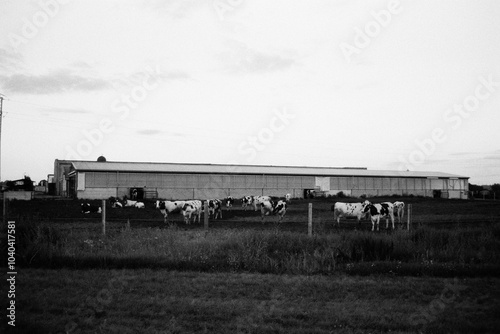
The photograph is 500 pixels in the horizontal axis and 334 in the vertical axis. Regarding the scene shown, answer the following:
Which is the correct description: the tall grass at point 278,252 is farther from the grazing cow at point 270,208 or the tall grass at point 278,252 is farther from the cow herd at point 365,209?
the grazing cow at point 270,208

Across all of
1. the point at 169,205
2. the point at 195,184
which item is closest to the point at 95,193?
the point at 195,184

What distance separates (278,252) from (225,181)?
171 feet

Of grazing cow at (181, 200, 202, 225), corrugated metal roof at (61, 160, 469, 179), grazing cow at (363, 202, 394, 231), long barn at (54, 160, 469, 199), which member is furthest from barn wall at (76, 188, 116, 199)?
grazing cow at (363, 202, 394, 231)

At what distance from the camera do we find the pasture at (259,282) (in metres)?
6.79

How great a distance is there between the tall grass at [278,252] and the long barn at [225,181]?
44055 mm

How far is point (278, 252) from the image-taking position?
12.5 metres

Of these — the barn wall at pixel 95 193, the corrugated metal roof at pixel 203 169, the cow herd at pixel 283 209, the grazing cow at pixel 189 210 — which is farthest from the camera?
the corrugated metal roof at pixel 203 169

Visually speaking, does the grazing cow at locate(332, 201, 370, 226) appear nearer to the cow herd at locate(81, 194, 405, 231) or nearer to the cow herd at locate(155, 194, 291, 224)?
the cow herd at locate(81, 194, 405, 231)

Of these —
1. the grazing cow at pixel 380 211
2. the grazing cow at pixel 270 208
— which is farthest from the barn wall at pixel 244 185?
the grazing cow at pixel 380 211

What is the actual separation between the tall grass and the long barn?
44.1 m

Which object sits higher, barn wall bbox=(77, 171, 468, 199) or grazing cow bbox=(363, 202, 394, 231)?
barn wall bbox=(77, 171, 468, 199)

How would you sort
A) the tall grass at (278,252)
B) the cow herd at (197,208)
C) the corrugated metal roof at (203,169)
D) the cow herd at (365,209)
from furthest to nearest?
1. the corrugated metal roof at (203,169)
2. the cow herd at (197,208)
3. the cow herd at (365,209)
4. the tall grass at (278,252)

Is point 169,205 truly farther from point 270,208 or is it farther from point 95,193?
point 95,193

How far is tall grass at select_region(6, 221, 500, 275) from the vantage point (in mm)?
11242
